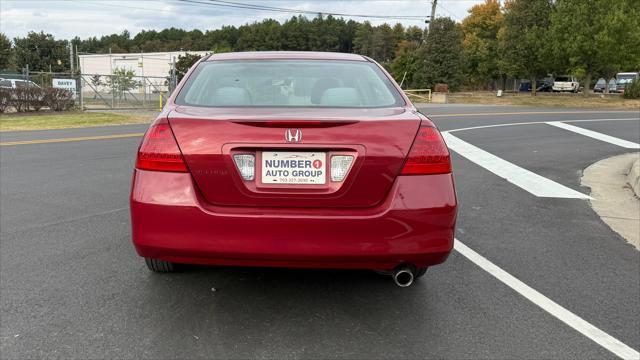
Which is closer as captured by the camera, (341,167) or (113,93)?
(341,167)

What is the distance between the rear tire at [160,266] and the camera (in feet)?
12.1

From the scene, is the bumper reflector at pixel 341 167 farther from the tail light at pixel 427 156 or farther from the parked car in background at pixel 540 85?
the parked car in background at pixel 540 85

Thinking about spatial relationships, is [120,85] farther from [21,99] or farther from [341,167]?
[341,167]

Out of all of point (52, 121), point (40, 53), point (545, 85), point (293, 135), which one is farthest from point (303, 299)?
point (40, 53)

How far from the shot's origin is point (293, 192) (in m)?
2.79

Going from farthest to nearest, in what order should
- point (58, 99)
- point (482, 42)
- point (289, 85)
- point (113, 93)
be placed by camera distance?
point (482, 42) → point (113, 93) → point (58, 99) → point (289, 85)

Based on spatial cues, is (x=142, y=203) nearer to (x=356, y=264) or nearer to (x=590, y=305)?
(x=356, y=264)

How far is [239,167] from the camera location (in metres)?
2.80

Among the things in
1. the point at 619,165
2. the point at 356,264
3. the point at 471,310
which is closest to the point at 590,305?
the point at 471,310

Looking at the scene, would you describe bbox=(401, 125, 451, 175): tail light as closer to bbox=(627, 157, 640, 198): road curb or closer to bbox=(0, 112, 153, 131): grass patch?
bbox=(627, 157, 640, 198): road curb

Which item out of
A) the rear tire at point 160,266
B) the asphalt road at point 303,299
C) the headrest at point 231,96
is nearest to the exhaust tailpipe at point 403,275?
the asphalt road at point 303,299

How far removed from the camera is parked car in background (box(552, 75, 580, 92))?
5719 centimetres

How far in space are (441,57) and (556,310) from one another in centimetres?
4555

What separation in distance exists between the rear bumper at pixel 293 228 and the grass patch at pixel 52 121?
46.8ft
